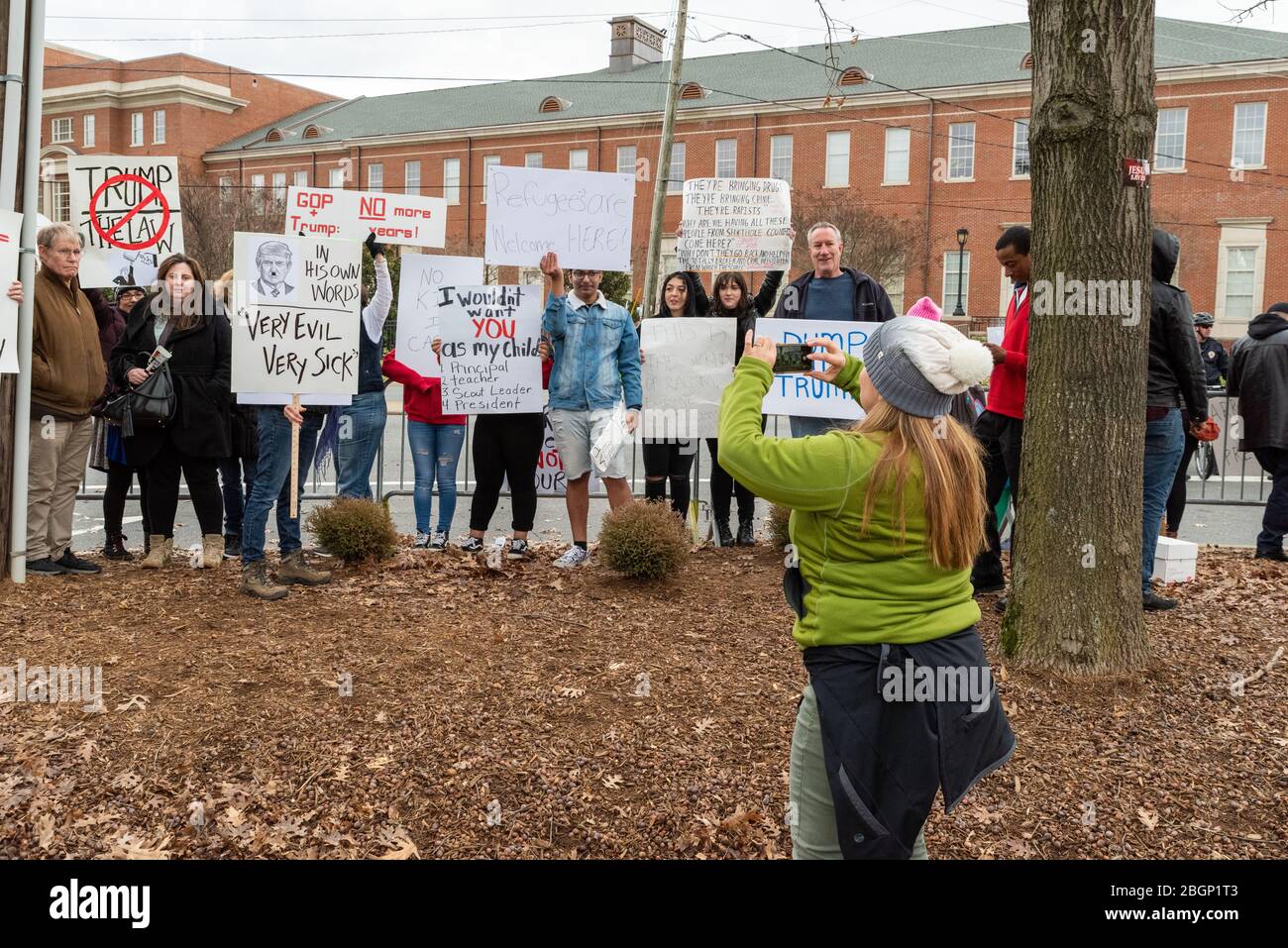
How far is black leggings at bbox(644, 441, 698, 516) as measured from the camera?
8.27m

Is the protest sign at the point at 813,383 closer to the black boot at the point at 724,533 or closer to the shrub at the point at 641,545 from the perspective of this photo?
the black boot at the point at 724,533

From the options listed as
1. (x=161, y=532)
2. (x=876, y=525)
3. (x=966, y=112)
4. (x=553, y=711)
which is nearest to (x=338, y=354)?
(x=161, y=532)

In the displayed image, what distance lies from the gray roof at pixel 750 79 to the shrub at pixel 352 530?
38158 mm

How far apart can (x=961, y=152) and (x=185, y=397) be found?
40.9 meters

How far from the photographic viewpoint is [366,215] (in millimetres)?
7949

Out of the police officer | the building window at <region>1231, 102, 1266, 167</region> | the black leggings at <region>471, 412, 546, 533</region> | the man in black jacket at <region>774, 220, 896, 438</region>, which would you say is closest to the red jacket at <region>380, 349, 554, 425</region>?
the black leggings at <region>471, 412, 546, 533</region>

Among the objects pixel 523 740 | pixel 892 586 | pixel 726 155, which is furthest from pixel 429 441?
pixel 726 155

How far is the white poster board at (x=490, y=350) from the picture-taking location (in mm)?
7930

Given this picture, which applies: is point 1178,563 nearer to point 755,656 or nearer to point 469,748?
point 755,656

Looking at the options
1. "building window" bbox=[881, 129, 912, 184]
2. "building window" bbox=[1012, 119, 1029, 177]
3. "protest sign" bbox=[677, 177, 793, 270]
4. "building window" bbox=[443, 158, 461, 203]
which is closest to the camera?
"protest sign" bbox=[677, 177, 793, 270]

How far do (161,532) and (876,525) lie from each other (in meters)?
5.57

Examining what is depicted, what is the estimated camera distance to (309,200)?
7750 mm

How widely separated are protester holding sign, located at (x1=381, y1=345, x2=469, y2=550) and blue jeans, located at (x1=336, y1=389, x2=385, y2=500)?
25 centimetres

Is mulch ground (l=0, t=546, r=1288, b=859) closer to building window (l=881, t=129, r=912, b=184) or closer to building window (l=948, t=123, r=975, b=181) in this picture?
building window (l=948, t=123, r=975, b=181)
